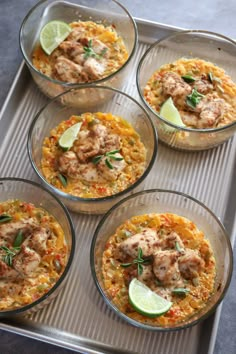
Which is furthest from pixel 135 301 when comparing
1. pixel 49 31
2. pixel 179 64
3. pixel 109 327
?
pixel 49 31

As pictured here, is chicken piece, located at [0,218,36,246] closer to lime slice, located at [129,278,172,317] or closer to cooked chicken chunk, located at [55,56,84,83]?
lime slice, located at [129,278,172,317]

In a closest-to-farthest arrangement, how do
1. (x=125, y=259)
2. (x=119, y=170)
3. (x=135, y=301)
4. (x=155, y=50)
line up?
(x=135, y=301) < (x=125, y=259) < (x=119, y=170) < (x=155, y=50)

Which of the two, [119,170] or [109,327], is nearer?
[109,327]

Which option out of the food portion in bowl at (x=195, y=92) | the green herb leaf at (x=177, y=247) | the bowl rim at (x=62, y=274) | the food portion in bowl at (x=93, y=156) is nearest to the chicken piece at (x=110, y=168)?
the food portion in bowl at (x=93, y=156)

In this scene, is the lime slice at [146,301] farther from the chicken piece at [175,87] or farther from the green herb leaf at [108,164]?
the chicken piece at [175,87]

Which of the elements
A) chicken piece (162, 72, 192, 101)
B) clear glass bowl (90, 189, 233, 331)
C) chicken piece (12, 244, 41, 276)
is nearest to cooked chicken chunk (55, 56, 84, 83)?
chicken piece (162, 72, 192, 101)

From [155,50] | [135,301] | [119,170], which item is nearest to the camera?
[135,301]

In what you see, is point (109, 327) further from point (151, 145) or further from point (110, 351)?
point (151, 145)
